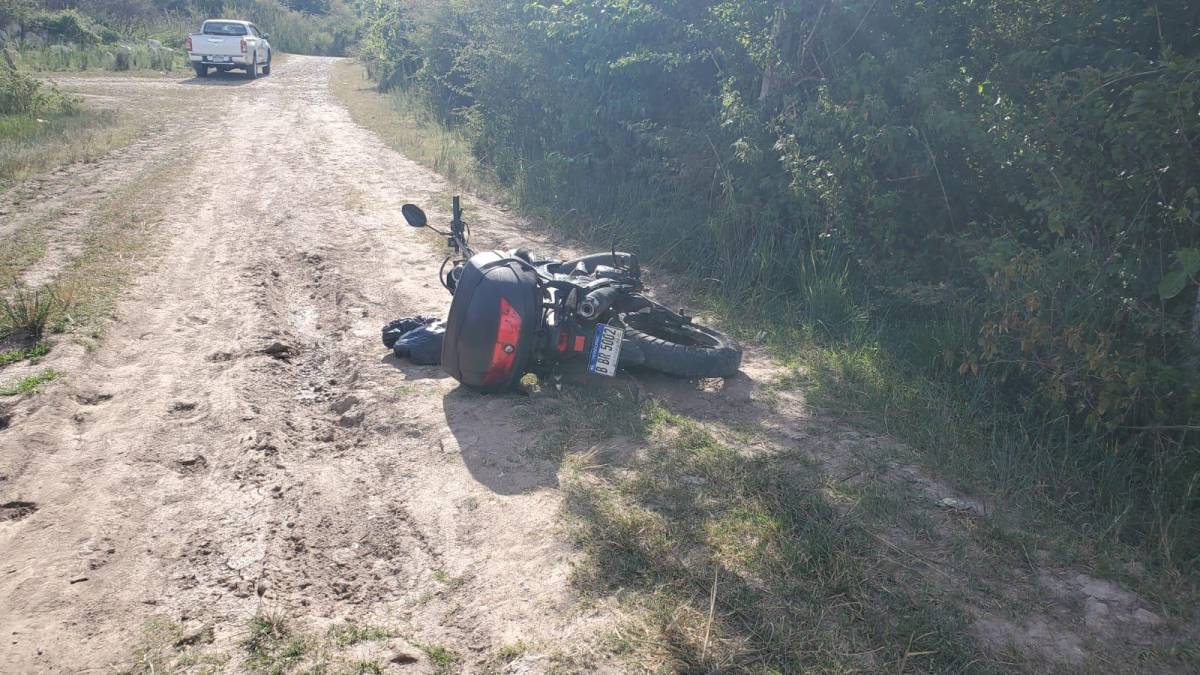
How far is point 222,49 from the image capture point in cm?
2402

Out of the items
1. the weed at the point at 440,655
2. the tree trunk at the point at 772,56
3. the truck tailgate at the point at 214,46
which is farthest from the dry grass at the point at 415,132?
the weed at the point at 440,655

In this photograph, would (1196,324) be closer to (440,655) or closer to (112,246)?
(440,655)

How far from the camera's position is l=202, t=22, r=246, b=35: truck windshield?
2493 cm

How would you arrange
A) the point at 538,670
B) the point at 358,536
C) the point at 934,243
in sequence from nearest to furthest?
the point at 538,670 < the point at 358,536 < the point at 934,243

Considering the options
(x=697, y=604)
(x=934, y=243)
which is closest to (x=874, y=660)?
(x=697, y=604)

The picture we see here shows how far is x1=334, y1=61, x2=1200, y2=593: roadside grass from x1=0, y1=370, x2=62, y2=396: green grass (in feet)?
9.31

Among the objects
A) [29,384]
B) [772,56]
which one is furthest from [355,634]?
[772,56]

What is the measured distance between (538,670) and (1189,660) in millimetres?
2174

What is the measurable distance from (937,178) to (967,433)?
240 cm

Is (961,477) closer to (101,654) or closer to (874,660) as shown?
(874,660)

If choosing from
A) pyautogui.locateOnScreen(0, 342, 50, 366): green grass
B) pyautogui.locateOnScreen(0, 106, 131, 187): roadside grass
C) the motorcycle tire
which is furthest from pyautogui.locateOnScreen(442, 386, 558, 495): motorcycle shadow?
pyautogui.locateOnScreen(0, 106, 131, 187): roadside grass

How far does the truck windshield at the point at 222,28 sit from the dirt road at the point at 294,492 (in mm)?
20293

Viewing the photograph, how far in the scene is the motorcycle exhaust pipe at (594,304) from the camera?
4852 mm

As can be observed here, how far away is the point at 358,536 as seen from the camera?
3.63 metres
